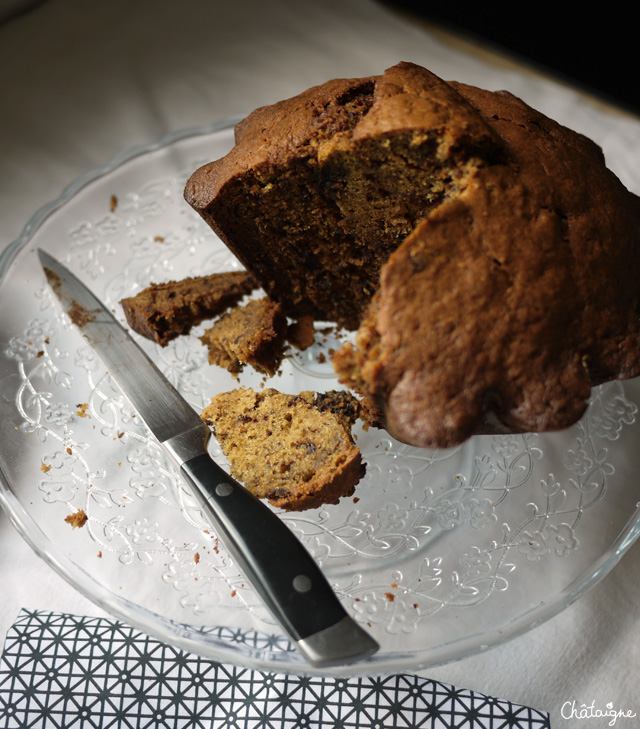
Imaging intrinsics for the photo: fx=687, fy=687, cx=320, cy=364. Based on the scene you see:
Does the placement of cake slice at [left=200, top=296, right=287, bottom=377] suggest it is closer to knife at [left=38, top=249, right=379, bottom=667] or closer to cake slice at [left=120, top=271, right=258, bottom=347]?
cake slice at [left=120, top=271, right=258, bottom=347]

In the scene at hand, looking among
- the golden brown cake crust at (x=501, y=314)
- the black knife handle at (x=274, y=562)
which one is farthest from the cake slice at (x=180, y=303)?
the golden brown cake crust at (x=501, y=314)

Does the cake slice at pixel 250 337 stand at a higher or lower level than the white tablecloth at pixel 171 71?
lower

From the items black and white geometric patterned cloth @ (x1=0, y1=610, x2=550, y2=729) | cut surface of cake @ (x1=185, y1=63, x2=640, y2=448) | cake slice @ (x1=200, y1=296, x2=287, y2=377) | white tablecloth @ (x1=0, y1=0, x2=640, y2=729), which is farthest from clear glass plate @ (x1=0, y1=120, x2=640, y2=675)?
white tablecloth @ (x1=0, y1=0, x2=640, y2=729)

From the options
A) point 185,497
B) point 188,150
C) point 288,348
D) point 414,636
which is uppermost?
point 188,150

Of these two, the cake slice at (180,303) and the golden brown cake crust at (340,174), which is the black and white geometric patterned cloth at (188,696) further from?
the golden brown cake crust at (340,174)

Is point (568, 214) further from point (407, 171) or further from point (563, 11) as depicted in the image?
point (563, 11)

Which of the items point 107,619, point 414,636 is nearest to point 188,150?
point 107,619

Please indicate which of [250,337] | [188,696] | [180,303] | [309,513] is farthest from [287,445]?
[188,696]
